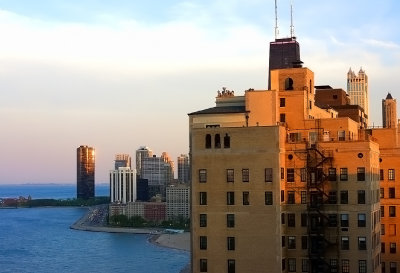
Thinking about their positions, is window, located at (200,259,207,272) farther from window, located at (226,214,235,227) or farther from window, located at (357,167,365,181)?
window, located at (357,167,365,181)

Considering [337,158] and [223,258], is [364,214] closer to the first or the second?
[337,158]

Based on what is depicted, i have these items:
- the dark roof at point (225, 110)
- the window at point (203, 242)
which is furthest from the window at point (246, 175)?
the dark roof at point (225, 110)

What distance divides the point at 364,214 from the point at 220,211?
→ 13578 mm

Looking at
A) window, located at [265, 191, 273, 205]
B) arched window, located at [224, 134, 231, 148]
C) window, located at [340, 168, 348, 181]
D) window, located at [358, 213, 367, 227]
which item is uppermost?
arched window, located at [224, 134, 231, 148]

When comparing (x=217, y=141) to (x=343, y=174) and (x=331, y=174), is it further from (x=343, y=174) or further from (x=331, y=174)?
(x=343, y=174)

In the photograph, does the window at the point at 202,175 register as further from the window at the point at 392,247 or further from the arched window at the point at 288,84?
the window at the point at 392,247

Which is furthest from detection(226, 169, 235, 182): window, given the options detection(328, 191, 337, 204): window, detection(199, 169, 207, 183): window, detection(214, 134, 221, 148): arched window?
detection(328, 191, 337, 204): window

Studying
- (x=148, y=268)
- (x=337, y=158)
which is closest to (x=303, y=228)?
(x=337, y=158)

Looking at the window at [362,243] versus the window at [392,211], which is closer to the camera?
the window at [362,243]

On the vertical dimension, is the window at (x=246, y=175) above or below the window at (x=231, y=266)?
above

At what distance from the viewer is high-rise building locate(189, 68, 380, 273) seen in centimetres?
6047

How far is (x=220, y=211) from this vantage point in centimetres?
6184

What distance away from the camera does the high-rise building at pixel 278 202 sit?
198 feet

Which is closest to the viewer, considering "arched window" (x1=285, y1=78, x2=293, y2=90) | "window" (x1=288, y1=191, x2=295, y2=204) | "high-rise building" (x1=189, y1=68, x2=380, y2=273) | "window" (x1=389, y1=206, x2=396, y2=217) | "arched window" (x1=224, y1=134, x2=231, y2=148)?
"high-rise building" (x1=189, y1=68, x2=380, y2=273)
